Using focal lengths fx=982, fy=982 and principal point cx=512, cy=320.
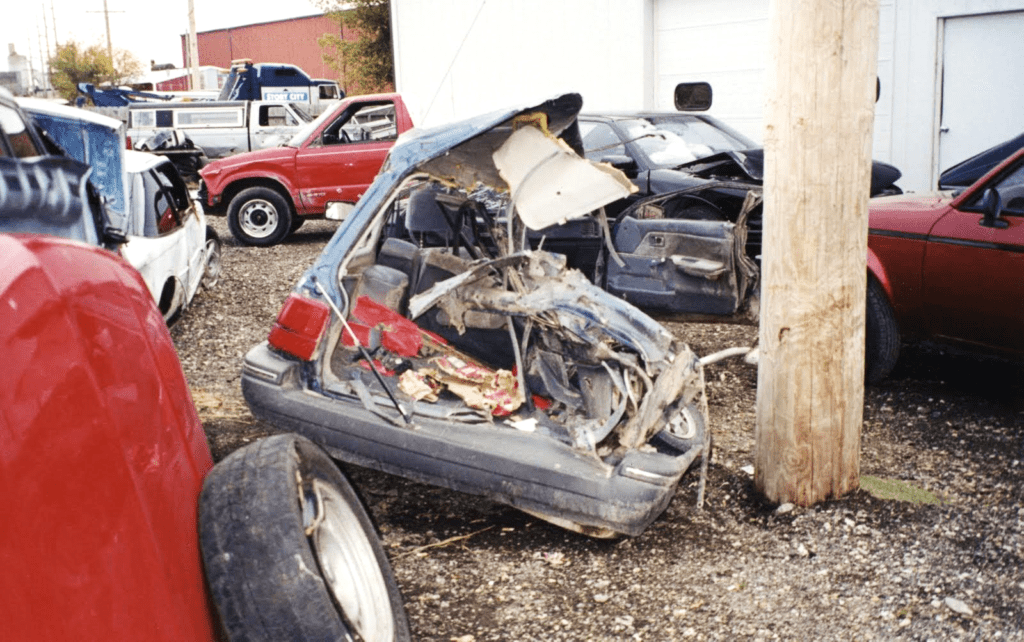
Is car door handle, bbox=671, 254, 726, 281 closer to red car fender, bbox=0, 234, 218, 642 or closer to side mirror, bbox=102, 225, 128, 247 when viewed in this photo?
side mirror, bbox=102, 225, 128, 247

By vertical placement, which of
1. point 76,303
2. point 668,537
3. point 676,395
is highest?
point 76,303

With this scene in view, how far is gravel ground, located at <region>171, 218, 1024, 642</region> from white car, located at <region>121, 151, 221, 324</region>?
154 cm

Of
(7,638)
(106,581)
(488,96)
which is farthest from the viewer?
(488,96)

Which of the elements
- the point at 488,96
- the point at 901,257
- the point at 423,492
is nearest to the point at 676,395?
the point at 423,492

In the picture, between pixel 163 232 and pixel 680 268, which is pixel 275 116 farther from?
pixel 680 268

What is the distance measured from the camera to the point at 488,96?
15.6 meters

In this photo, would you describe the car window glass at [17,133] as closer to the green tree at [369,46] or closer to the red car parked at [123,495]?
the red car parked at [123,495]

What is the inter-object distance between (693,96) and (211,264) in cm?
465

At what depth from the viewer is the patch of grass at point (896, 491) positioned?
423cm

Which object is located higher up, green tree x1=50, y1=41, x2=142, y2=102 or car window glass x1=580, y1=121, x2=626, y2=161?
green tree x1=50, y1=41, x2=142, y2=102

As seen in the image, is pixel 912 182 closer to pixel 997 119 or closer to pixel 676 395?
pixel 997 119

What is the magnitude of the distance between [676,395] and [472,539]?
3.36 feet

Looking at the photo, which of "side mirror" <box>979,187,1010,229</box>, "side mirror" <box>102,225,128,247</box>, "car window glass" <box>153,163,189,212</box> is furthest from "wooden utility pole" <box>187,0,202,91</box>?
"side mirror" <box>979,187,1010,229</box>

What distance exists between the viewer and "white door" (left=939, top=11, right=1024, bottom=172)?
10.6 metres
